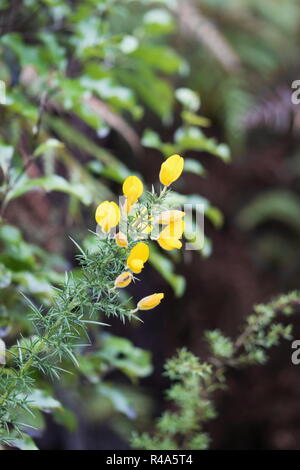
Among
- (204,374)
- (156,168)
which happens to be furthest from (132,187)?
(156,168)

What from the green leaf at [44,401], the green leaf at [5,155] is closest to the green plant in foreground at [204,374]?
the green leaf at [44,401]

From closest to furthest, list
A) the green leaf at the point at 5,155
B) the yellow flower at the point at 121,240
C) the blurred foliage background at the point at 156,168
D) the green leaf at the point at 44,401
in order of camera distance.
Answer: the yellow flower at the point at 121,240 → the green leaf at the point at 44,401 → the green leaf at the point at 5,155 → the blurred foliage background at the point at 156,168

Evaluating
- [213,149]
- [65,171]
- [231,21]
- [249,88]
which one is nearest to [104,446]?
[65,171]

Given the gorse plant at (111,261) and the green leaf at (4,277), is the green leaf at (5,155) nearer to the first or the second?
the green leaf at (4,277)

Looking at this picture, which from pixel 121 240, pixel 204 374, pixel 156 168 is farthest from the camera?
pixel 156 168

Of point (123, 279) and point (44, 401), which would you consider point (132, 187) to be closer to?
→ point (123, 279)

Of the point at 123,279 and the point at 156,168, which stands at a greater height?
the point at 156,168

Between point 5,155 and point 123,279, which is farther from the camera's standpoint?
point 5,155

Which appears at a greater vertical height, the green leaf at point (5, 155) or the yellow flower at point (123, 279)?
the green leaf at point (5, 155)

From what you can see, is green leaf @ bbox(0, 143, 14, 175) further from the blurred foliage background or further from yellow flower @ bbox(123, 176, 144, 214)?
yellow flower @ bbox(123, 176, 144, 214)
